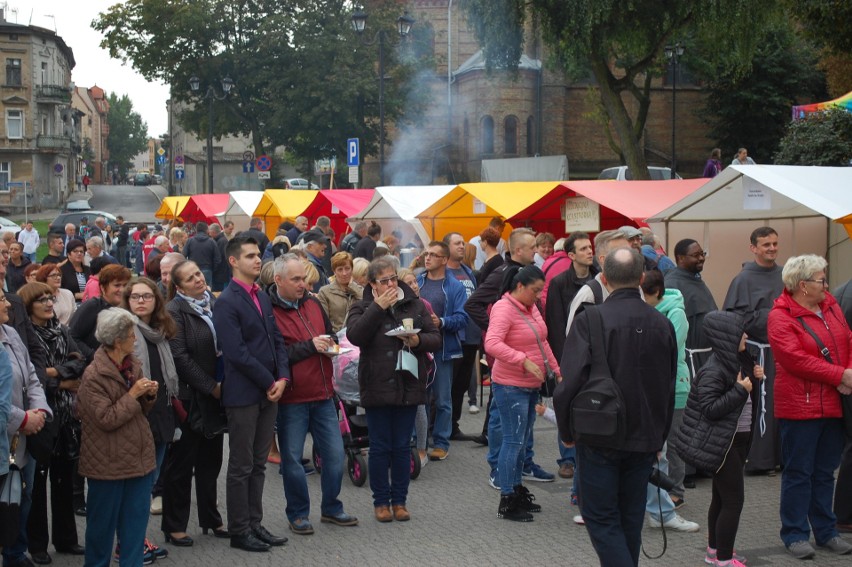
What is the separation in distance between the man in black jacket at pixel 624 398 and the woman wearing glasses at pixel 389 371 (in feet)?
7.14

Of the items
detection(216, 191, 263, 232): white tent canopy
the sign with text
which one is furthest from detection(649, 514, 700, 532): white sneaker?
detection(216, 191, 263, 232): white tent canopy

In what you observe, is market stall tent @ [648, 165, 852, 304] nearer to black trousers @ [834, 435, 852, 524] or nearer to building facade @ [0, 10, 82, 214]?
black trousers @ [834, 435, 852, 524]

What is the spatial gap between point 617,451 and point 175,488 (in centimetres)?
321

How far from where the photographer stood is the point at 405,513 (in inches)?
292

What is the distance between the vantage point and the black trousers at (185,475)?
22.5ft

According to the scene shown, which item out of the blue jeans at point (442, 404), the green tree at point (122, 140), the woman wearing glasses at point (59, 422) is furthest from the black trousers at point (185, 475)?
the green tree at point (122, 140)

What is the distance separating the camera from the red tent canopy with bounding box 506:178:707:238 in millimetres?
15219

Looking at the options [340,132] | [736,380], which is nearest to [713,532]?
[736,380]

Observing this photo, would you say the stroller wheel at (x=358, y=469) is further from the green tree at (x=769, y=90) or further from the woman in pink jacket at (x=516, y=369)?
the green tree at (x=769, y=90)

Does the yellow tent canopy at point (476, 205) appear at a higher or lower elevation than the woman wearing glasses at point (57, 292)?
higher

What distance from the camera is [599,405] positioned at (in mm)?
4930

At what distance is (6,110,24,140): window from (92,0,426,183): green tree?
3267 cm

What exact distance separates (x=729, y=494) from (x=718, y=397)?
0.61 meters

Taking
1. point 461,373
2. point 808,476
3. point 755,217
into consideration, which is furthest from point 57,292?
point 755,217
